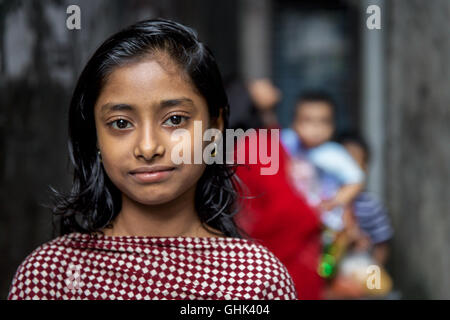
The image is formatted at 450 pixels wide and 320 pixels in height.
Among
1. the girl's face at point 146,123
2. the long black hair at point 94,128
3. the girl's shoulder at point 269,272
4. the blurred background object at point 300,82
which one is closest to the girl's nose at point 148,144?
the girl's face at point 146,123

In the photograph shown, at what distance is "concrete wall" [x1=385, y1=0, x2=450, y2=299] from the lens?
4.80 m

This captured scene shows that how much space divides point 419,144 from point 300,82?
3630mm

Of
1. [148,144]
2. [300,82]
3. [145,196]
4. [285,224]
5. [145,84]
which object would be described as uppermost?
[300,82]

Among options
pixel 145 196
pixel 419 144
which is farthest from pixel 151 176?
pixel 419 144

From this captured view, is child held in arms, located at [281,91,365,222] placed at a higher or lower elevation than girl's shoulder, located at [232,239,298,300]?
higher

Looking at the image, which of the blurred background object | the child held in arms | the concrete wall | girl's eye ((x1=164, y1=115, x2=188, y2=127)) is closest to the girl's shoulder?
girl's eye ((x1=164, y1=115, x2=188, y2=127))

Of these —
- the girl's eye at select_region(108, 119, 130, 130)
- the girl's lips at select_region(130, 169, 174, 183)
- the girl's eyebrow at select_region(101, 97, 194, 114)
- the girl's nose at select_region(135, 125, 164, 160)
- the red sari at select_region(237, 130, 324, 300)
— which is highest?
the girl's eyebrow at select_region(101, 97, 194, 114)

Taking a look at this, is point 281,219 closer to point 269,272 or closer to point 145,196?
point 269,272

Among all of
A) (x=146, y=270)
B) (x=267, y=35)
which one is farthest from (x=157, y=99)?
(x=267, y=35)

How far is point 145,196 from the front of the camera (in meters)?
1.69

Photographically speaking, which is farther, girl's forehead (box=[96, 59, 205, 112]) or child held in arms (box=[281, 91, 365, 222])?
child held in arms (box=[281, 91, 365, 222])

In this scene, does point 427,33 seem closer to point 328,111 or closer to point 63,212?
point 328,111

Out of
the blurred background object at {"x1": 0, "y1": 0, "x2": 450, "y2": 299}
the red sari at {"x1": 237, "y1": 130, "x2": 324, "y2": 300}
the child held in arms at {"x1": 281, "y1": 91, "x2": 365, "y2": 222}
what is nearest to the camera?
the blurred background object at {"x1": 0, "y1": 0, "x2": 450, "y2": 299}

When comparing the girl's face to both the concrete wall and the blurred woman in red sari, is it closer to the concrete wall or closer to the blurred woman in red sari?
the blurred woman in red sari
